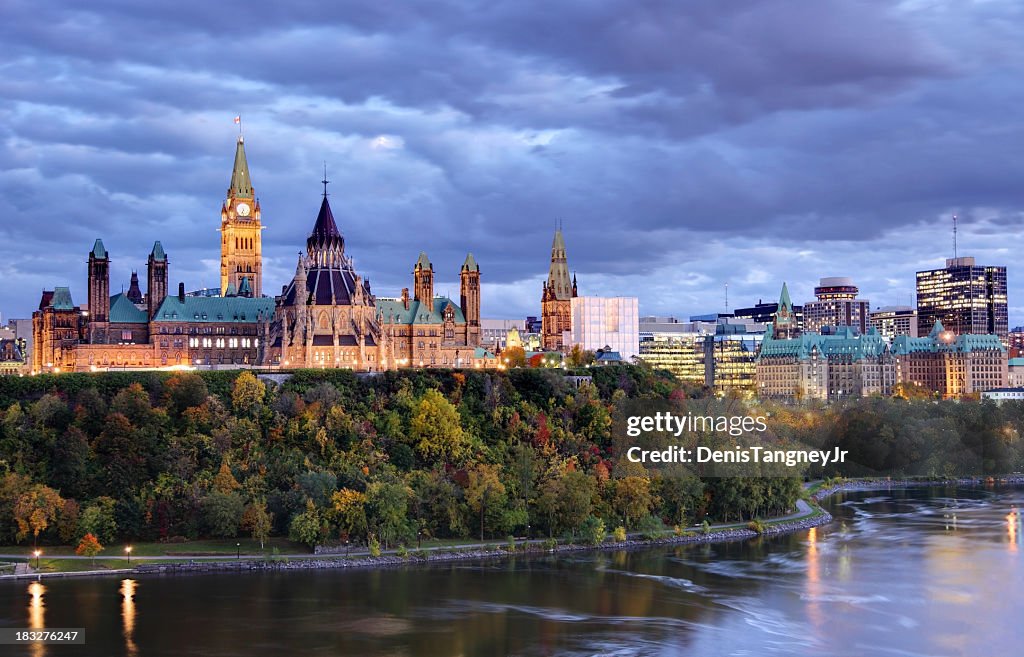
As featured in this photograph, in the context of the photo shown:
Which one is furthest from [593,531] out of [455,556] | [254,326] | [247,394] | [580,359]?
[580,359]

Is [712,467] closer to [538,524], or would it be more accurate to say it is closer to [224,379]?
[538,524]

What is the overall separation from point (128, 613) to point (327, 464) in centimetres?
3103

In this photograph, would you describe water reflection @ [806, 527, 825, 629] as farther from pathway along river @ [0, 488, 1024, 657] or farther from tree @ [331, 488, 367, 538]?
tree @ [331, 488, 367, 538]

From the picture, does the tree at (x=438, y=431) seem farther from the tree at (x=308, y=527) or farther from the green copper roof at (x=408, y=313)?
the green copper roof at (x=408, y=313)

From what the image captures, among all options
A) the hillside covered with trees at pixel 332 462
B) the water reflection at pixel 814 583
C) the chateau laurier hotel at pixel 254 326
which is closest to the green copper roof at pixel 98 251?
the chateau laurier hotel at pixel 254 326

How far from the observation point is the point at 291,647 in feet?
228

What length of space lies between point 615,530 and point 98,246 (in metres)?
88.8

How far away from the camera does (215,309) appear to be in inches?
6496

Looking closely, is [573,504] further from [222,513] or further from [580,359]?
[580,359]

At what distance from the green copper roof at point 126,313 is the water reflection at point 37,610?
80.3 meters

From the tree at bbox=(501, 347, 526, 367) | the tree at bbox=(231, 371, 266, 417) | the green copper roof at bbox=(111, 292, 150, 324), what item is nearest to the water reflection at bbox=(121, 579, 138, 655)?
the tree at bbox=(231, 371, 266, 417)

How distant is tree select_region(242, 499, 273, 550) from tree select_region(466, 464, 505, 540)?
15676 mm

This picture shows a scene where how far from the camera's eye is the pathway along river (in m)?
69.9

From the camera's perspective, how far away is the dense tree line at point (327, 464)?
9606 centimetres
